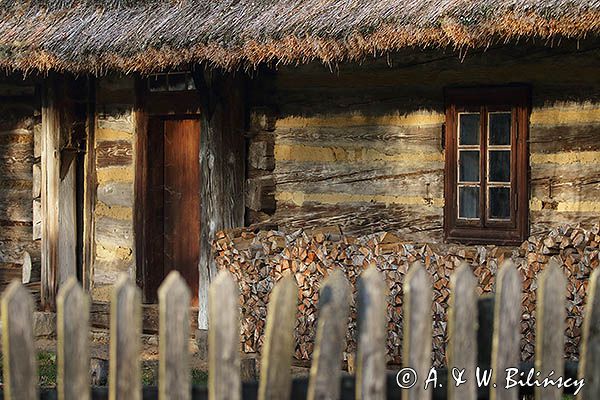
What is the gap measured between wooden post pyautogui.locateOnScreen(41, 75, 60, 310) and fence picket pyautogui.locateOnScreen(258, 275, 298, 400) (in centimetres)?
767

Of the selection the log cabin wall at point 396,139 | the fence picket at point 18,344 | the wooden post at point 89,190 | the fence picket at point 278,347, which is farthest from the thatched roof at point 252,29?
the fence picket at point 18,344

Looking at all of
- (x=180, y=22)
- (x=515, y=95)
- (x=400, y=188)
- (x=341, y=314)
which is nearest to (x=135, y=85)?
(x=180, y=22)

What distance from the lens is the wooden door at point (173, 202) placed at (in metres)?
10.5

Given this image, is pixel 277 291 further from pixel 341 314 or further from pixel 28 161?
pixel 28 161

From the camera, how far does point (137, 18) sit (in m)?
9.58

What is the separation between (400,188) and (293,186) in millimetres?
1043

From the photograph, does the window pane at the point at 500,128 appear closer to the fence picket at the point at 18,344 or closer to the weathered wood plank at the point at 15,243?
the weathered wood plank at the point at 15,243

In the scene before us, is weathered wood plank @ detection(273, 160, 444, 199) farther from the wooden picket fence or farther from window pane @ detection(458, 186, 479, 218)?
the wooden picket fence

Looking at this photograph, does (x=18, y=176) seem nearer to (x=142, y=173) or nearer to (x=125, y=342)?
(x=142, y=173)

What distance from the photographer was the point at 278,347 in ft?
10.9

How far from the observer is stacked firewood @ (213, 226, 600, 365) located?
7648mm

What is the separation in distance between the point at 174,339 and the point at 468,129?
5.75 metres

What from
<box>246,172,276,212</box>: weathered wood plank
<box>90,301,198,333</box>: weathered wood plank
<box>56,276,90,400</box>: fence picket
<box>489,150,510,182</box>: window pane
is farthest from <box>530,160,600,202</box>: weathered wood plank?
<box>56,276,90,400</box>: fence picket

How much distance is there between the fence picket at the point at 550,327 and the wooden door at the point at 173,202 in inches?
283
